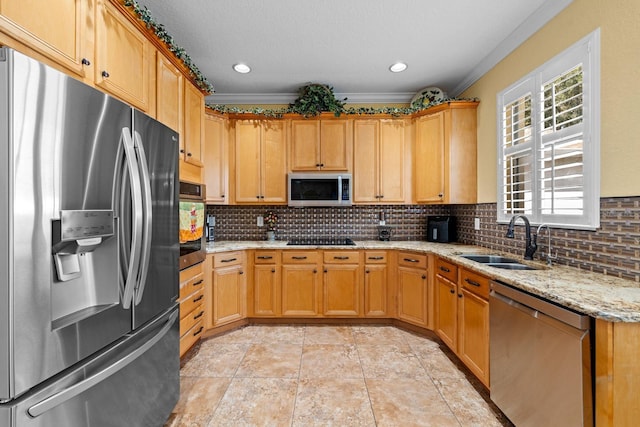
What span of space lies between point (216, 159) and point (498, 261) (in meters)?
3.05

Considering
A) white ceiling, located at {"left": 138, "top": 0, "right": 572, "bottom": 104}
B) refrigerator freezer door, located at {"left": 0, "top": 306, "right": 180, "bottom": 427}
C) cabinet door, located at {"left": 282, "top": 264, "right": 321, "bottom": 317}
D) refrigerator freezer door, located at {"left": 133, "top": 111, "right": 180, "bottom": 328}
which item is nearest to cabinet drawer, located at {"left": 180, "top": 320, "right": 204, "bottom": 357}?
refrigerator freezer door, located at {"left": 0, "top": 306, "right": 180, "bottom": 427}

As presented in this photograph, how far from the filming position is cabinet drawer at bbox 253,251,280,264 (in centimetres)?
321

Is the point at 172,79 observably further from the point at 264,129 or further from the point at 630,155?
the point at 630,155

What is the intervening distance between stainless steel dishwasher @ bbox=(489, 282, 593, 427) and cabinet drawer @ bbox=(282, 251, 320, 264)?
1782mm

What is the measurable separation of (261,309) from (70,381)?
227 cm

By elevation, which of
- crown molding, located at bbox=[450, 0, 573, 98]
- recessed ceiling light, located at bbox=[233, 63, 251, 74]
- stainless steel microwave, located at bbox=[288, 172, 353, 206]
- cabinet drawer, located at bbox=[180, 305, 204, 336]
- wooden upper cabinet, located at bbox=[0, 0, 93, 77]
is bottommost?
cabinet drawer, located at bbox=[180, 305, 204, 336]

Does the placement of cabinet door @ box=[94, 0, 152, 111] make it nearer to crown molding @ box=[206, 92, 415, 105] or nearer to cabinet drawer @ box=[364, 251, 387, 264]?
crown molding @ box=[206, 92, 415, 105]

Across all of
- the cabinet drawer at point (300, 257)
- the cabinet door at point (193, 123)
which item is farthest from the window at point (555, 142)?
the cabinet door at point (193, 123)

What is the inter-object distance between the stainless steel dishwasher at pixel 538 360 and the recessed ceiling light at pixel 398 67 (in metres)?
2.25

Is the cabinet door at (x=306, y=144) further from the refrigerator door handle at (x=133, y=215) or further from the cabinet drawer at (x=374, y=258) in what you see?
the refrigerator door handle at (x=133, y=215)

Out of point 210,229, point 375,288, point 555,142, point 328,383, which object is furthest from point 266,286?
point 555,142

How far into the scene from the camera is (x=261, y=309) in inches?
127

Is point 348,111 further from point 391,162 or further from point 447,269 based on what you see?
point 447,269

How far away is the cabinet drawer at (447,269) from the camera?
96.0 inches
